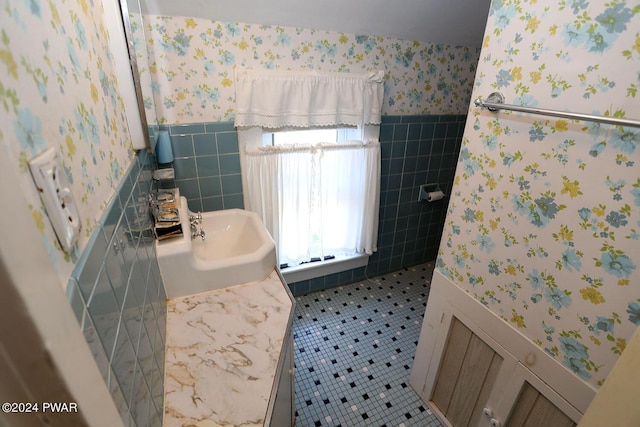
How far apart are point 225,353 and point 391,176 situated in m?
1.81

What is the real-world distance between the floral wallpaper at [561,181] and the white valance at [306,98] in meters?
0.91

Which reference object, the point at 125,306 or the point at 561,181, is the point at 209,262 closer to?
the point at 125,306

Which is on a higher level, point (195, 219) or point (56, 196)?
point (56, 196)

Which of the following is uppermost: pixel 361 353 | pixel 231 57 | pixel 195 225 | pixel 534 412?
pixel 231 57

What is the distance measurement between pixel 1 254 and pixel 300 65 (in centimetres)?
181

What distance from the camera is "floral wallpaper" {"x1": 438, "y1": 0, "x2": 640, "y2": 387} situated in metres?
0.77

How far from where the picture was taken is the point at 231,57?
5.38ft

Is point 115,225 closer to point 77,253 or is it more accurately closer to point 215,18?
point 77,253

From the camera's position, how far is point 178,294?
1.20 metres

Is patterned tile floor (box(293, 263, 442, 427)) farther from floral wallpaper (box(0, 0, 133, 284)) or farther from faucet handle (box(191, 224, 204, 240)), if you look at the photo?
floral wallpaper (box(0, 0, 133, 284))

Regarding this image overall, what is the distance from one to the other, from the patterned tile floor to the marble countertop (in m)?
0.85

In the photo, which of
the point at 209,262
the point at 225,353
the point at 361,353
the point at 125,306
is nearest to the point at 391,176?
the point at 361,353

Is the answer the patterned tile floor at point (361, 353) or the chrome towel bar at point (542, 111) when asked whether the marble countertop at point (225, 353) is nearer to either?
the patterned tile floor at point (361, 353)

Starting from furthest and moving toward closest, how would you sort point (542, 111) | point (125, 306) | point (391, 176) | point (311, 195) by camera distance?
1. point (391, 176)
2. point (311, 195)
3. point (542, 111)
4. point (125, 306)
